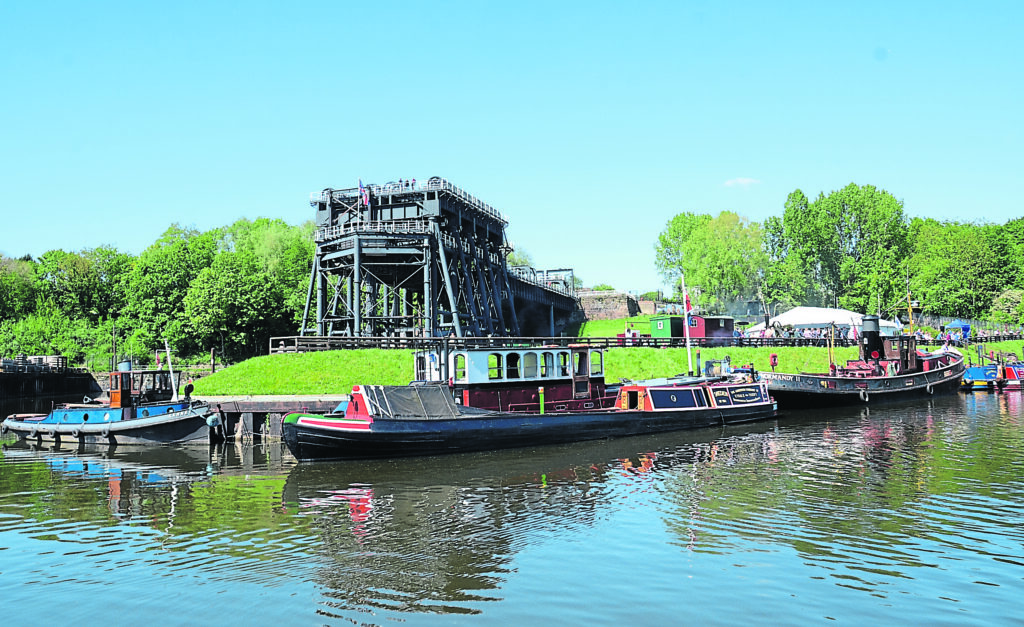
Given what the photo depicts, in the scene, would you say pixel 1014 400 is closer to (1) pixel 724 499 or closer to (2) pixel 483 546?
(1) pixel 724 499

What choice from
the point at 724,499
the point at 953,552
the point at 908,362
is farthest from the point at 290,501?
the point at 908,362

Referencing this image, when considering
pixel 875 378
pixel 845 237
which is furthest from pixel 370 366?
pixel 845 237

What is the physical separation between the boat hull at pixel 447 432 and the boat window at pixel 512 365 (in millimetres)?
2499

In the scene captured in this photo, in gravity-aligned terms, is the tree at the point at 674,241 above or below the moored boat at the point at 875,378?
above

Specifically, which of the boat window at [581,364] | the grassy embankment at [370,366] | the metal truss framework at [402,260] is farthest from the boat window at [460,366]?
the metal truss framework at [402,260]

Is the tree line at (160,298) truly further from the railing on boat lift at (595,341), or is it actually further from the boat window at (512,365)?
the boat window at (512,365)

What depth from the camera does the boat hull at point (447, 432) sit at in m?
24.5

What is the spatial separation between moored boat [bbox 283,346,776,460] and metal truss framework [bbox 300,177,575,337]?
2488 centimetres

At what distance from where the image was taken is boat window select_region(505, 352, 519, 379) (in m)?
29.4

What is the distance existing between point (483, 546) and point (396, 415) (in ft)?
38.4

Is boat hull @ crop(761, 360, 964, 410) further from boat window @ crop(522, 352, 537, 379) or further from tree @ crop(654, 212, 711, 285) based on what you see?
tree @ crop(654, 212, 711, 285)

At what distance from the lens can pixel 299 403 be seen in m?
31.4

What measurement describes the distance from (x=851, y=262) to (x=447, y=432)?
7771 cm

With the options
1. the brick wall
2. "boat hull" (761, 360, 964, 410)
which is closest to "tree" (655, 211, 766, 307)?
the brick wall
